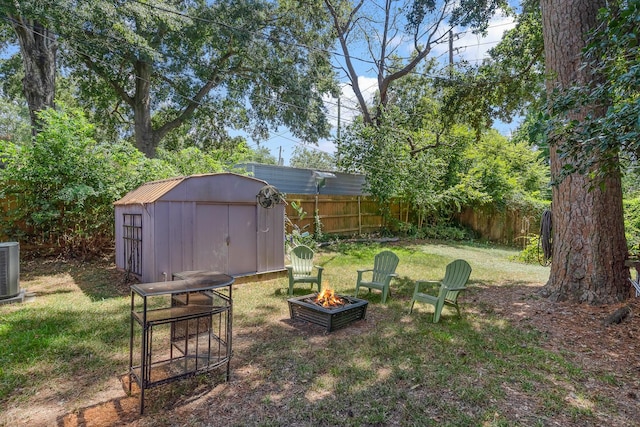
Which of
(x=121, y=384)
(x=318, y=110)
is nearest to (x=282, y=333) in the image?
(x=121, y=384)

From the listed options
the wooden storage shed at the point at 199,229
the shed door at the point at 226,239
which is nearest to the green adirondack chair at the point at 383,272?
the wooden storage shed at the point at 199,229

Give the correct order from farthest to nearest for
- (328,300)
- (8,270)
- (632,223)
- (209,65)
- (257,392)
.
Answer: (209,65), (632,223), (8,270), (328,300), (257,392)

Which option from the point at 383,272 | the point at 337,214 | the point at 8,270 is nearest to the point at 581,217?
the point at 383,272

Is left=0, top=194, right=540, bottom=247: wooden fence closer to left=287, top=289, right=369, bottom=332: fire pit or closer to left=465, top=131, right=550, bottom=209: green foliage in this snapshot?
left=465, top=131, right=550, bottom=209: green foliage

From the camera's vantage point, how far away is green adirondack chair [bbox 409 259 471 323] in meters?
4.63

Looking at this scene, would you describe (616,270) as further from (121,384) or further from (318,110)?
(318,110)

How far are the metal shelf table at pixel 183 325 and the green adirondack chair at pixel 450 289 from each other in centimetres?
285

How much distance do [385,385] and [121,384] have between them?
93.8 inches

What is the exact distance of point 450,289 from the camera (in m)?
4.63

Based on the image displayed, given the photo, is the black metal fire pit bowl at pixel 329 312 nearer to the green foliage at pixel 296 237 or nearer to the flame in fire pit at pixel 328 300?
the flame in fire pit at pixel 328 300

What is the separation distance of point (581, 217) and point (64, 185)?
10081 millimetres

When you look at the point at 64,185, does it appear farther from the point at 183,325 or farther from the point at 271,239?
the point at 183,325

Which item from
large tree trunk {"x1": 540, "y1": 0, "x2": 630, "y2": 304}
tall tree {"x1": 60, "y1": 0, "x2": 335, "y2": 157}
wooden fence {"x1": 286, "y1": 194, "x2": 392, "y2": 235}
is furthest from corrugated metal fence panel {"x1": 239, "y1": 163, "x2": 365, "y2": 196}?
large tree trunk {"x1": 540, "y1": 0, "x2": 630, "y2": 304}

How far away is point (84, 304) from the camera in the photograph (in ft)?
17.1
